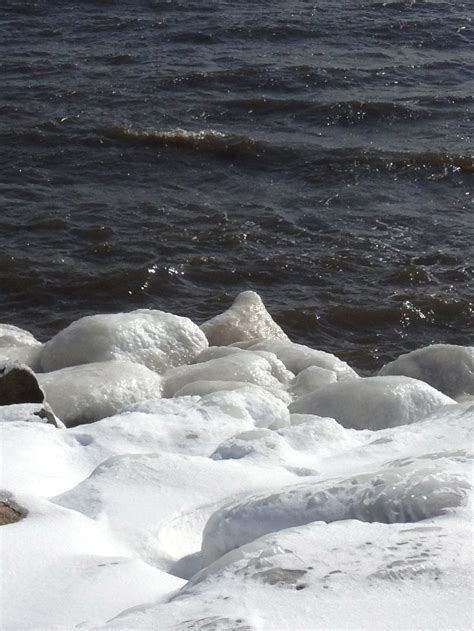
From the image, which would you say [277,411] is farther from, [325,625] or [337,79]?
[337,79]

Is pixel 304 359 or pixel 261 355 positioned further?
pixel 304 359

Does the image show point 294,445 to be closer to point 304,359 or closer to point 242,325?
point 304,359

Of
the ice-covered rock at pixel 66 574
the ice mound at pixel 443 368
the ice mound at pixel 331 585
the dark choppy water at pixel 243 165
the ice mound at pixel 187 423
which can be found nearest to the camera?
the ice mound at pixel 331 585

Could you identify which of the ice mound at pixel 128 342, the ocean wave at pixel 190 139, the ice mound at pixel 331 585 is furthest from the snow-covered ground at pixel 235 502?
the ocean wave at pixel 190 139

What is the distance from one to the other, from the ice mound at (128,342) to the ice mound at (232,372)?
257 millimetres

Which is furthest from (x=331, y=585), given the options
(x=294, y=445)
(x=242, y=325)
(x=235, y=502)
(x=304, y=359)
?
(x=242, y=325)

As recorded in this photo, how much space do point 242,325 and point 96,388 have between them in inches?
60.9

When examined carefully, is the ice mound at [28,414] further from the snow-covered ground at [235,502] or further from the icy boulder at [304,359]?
the icy boulder at [304,359]

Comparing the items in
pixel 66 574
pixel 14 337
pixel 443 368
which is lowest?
pixel 14 337

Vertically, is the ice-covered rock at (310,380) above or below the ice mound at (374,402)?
below

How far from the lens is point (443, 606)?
2.28 metres

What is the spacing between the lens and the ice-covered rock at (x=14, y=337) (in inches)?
243

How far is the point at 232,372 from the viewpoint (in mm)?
5297

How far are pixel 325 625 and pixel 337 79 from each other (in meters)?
10.2
